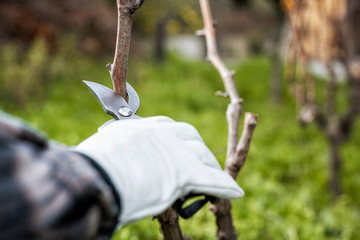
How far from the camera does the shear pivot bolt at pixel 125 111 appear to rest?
1.08m

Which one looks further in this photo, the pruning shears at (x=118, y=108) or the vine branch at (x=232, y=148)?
the vine branch at (x=232, y=148)

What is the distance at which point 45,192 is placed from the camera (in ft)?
2.20

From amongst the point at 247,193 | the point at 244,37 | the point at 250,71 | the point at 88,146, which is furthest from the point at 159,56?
the point at 88,146

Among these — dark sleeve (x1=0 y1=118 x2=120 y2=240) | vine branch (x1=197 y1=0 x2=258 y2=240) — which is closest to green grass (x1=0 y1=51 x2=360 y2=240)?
vine branch (x1=197 y1=0 x2=258 y2=240)

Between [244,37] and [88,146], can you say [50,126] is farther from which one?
[244,37]

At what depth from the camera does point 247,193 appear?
3.54 m

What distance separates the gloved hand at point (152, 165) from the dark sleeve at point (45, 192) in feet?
0.17

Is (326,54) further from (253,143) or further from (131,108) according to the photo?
(131,108)

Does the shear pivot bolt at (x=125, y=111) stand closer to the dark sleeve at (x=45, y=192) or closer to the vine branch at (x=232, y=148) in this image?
the dark sleeve at (x=45, y=192)

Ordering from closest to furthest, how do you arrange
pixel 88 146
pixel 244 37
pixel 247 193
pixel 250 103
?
pixel 88 146 → pixel 247 193 → pixel 250 103 → pixel 244 37

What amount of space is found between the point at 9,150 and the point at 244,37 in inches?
660

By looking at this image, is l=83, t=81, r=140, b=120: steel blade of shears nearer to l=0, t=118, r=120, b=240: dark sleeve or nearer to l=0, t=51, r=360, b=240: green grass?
l=0, t=118, r=120, b=240: dark sleeve

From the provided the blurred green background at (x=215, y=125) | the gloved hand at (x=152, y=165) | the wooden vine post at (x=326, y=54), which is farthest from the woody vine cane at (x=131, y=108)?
the wooden vine post at (x=326, y=54)

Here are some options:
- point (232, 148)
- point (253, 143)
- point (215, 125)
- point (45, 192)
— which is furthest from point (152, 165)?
point (215, 125)
